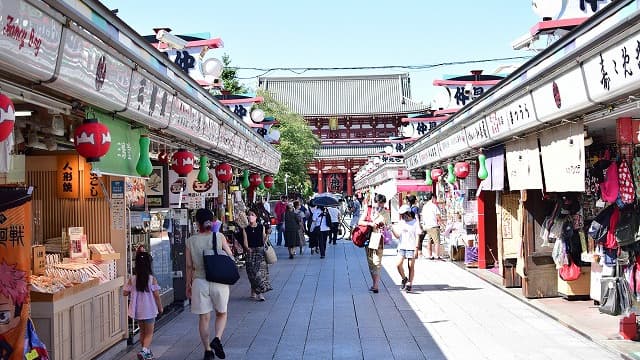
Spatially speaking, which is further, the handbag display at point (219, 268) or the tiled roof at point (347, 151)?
the tiled roof at point (347, 151)

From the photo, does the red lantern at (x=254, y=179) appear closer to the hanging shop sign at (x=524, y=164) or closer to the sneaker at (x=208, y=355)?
the hanging shop sign at (x=524, y=164)

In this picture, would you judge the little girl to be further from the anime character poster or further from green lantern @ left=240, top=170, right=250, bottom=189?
Result: green lantern @ left=240, top=170, right=250, bottom=189

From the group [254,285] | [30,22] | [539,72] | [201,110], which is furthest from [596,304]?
[30,22]

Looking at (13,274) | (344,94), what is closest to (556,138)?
(13,274)

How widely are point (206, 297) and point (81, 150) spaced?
2440 millimetres

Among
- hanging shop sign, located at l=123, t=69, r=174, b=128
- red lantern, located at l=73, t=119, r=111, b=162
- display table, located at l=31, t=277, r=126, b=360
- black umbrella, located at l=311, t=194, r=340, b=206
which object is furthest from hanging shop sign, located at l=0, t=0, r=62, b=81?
Answer: black umbrella, located at l=311, t=194, r=340, b=206

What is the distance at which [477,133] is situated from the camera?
12336 millimetres

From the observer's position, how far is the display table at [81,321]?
21.9 ft

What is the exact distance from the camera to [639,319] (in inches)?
323

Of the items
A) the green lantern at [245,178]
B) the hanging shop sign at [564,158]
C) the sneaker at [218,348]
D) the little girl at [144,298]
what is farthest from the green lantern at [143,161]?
the green lantern at [245,178]

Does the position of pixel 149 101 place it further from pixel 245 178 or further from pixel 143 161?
pixel 245 178

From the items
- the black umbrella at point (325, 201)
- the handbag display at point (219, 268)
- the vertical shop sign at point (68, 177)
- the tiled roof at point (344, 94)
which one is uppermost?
the tiled roof at point (344, 94)

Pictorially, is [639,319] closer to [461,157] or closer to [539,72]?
[539,72]

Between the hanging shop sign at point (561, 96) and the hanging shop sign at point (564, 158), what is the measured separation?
392 mm
